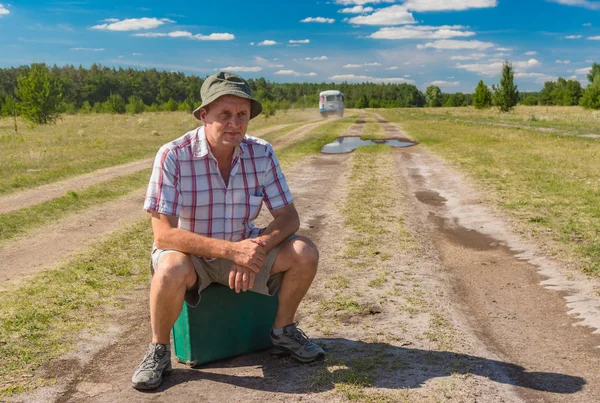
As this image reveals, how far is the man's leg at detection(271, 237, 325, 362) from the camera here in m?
3.66

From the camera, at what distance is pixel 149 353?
3512mm

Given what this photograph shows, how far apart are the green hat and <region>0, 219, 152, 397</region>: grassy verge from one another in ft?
6.42

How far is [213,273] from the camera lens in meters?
3.59

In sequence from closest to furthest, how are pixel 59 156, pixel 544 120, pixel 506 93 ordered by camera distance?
pixel 59 156, pixel 544 120, pixel 506 93

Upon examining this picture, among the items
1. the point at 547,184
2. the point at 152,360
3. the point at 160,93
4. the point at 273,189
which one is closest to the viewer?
Result: the point at 152,360

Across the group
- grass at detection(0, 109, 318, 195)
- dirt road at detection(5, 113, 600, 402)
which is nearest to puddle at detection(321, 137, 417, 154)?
grass at detection(0, 109, 318, 195)

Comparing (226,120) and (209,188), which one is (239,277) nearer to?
(209,188)

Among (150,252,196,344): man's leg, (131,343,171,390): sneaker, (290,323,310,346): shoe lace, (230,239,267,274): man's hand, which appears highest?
(230,239,267,274): man's hand

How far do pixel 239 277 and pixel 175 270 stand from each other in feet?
1.19

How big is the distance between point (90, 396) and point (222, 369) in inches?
30.3

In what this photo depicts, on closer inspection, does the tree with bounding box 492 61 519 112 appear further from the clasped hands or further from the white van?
the clasped hands

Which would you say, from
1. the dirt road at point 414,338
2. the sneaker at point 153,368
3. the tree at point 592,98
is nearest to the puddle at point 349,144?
the dirt road at point 414,338

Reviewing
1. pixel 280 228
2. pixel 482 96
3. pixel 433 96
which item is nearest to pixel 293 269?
pixel 280 228

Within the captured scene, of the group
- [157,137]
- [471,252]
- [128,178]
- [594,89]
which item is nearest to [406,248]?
[471,252]
